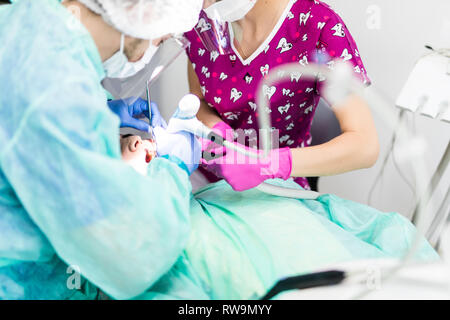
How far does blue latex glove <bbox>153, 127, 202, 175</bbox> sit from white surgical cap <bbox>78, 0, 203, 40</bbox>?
364 mm

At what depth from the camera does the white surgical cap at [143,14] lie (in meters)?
0.70

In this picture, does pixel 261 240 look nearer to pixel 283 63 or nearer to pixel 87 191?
pixel 87 191

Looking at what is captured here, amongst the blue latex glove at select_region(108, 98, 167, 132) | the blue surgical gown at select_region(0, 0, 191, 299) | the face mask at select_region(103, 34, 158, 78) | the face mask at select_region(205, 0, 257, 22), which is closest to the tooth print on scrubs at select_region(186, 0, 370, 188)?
the face mask at select_region(205, 0, 257, 22)

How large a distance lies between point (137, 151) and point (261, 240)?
0.46 metres

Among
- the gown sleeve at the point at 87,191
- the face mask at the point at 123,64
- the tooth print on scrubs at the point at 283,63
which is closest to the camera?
the gown sleeve at the point at 87,191

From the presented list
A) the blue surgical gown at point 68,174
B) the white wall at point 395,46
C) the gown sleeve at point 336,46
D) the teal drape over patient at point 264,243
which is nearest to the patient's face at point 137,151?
the teal drape over patient at point 264,243

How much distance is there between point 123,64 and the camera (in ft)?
2.64

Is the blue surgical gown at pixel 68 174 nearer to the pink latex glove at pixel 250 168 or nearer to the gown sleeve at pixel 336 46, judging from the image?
the pink latex glove at pixel 250 168

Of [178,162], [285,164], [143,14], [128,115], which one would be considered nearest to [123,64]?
[143,14]

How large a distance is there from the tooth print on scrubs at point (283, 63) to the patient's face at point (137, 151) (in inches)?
14.9

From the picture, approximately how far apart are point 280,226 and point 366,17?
1.11m
